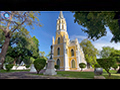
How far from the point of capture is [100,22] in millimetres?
4801

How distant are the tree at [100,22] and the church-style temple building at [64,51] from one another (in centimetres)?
691

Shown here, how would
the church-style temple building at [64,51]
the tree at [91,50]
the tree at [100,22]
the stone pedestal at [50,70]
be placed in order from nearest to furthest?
the tree at [100,22], the stone pedestal at [50,70], the tree at [91,50], the church-style temple building at [64,51]

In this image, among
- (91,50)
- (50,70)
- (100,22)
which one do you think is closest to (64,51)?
(91,50)

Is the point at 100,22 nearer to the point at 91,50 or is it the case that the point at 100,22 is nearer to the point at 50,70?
the point at 50,70

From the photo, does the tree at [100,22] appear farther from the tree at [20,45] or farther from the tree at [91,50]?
the tree at [20,45]

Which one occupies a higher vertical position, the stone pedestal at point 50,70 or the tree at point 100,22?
the tree at point 100,22

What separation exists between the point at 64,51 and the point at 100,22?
8164 mm

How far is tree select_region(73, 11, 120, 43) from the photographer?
4037 millimetres

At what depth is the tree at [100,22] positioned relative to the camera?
404 cm

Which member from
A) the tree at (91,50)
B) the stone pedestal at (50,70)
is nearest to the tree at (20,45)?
the stone pedestal at (50,70)

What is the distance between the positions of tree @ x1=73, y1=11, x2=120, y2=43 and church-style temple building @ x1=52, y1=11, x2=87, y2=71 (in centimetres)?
691
